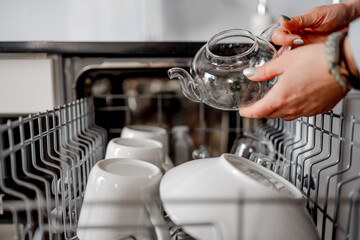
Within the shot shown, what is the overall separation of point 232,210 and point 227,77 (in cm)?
25

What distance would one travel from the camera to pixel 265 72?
468mm

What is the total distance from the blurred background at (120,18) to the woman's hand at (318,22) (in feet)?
1.16

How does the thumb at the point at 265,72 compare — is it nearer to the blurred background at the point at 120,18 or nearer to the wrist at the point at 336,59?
the wrist at the point at 336,59

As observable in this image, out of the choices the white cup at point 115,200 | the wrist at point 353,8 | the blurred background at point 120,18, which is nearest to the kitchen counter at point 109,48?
the blurred background at point 120,18

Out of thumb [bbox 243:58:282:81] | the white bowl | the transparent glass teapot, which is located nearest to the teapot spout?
the transparent glass teapot

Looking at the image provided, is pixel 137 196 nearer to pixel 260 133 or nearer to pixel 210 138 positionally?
pixel 260 133

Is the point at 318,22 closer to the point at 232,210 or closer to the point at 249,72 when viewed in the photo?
the point at 249,72

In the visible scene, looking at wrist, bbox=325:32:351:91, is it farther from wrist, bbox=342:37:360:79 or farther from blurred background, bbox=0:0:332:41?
blurred background, bbox=0:0:332:41

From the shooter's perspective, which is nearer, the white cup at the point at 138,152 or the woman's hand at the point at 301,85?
the woman's hand at the point at 301,85

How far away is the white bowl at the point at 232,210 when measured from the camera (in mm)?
350

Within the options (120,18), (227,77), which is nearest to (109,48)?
(120,18)

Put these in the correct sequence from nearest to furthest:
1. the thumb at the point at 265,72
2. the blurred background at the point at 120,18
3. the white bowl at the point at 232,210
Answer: the white bowl at the point at 232,210 < the thumb at the point at 265,72 < the blurred background at the point at 120,18

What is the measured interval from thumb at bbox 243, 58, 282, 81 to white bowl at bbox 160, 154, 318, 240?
14cm

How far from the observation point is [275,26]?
0.66 metres
